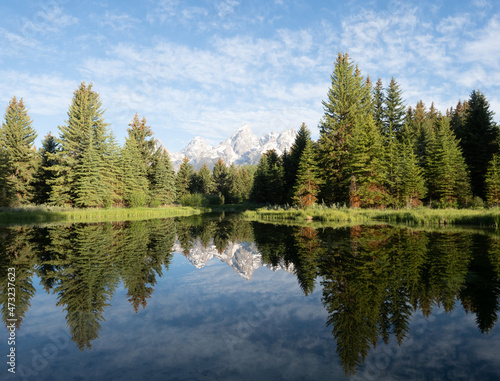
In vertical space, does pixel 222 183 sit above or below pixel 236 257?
above

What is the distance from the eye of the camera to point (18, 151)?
44531 mm

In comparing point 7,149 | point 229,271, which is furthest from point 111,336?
point 7,149

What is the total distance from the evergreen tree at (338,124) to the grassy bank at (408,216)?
1027 cm

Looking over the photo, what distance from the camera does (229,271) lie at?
1091 centimetres

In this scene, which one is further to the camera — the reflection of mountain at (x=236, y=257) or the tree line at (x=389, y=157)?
the tree line at (x=389, y=157)

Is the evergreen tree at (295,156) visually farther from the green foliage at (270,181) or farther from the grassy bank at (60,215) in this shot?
the grassy bank at (60,215)

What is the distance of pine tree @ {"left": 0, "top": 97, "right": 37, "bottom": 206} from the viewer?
4278 cm

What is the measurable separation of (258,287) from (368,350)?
14.7 ft

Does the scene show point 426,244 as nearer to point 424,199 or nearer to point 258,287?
point 258,287

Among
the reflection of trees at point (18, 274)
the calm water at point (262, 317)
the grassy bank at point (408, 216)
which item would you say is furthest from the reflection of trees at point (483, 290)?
the grassy bank at point (408, 216)

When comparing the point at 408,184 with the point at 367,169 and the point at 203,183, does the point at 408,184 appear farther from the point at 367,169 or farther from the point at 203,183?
the point at 203,183

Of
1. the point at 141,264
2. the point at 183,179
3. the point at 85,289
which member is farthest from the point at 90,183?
the point at 85,289

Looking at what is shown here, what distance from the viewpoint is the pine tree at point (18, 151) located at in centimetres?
4278

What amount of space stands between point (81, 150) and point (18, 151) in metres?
9.79
